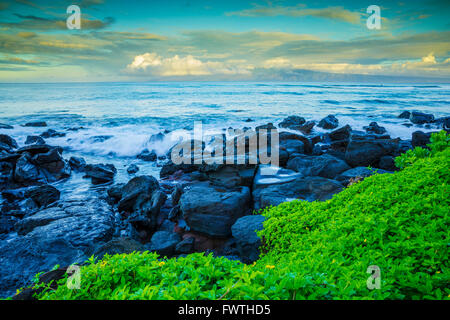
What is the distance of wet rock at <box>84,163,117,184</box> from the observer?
42.5ft

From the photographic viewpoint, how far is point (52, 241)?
238 inches

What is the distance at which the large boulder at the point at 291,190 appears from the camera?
24.3 feet

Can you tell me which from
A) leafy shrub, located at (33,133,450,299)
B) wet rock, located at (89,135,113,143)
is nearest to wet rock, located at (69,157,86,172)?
wet rock, located at (89,135,113,143)

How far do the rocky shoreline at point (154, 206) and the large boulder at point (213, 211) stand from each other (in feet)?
0.10

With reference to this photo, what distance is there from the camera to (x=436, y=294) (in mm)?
1888

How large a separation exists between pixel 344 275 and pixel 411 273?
22.2 inches

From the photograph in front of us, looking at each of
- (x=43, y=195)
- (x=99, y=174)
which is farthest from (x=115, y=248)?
(x=99, y=174)

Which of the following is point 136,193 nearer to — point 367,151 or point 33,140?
point 367,151

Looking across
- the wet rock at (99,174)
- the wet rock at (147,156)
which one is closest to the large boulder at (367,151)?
the wet rock at (99,174)

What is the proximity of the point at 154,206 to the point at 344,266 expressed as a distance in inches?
295

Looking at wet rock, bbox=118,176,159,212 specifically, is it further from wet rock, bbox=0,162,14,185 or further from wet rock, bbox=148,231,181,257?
wet rock, bbox=0,162,14,185

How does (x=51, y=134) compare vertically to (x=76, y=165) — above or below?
above
